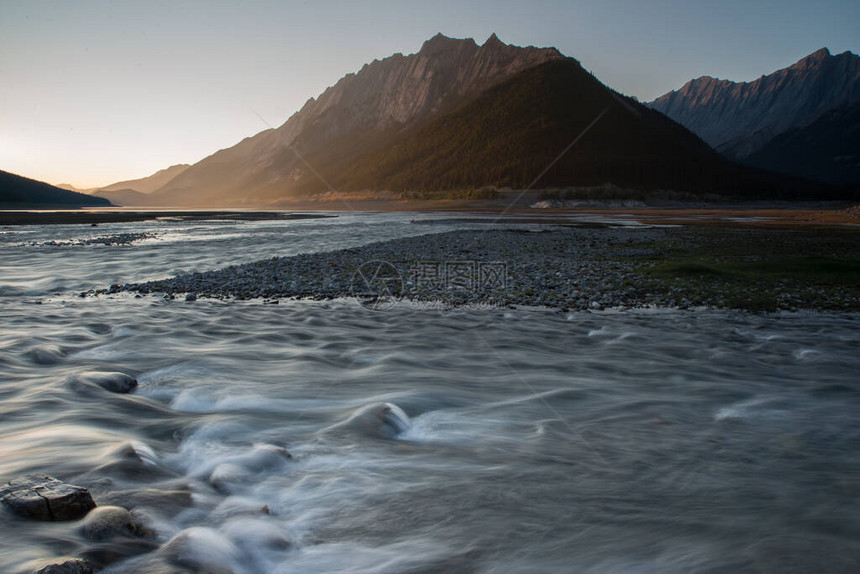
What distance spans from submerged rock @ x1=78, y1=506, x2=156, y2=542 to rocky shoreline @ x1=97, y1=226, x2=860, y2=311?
32.9 ft

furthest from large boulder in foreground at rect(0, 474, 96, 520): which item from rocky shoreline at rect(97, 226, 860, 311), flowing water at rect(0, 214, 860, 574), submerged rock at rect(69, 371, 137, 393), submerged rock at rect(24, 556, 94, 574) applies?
rocky shoreline at rect(97, 226, 860, 311)

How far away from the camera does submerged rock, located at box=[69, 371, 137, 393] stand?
297 inches

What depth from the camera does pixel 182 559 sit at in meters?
3.59

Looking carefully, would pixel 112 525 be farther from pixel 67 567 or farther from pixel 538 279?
pixel 538 279

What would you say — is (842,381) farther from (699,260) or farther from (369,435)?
(699,260)

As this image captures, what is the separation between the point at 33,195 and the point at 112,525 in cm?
21053

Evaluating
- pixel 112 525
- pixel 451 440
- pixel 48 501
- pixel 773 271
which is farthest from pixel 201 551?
pixel 773 271

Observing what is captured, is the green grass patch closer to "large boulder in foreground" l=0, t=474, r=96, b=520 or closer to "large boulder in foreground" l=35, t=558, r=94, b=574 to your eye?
"large boulder in foreground" l=0, t=474, r=96, b=520

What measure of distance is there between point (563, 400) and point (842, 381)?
4.55 metres

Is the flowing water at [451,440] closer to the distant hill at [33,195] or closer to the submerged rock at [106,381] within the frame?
the submerged rock at [106,381]

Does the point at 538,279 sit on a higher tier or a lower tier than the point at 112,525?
higher

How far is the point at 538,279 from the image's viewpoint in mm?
15914

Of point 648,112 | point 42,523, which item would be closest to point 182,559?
point 42,523

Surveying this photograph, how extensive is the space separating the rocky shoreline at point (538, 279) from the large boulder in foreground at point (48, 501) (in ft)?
32.8
